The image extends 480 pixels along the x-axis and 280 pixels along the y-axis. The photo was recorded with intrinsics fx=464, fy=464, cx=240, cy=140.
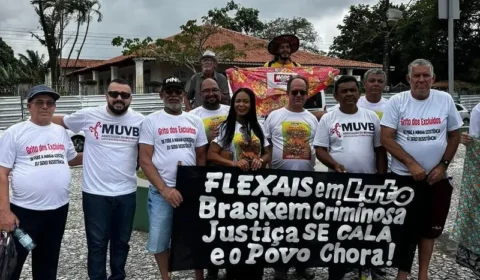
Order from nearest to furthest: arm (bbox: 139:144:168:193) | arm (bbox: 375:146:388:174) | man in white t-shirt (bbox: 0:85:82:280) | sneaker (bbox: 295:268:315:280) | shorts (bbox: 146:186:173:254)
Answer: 1. man in white t-shirt (bbox: 0:85:82:280)
2. arm (bbox: 139:144:168:193)
3. shorts (bbox: 146:186:173:254)
4. arm (bbox: 375:146:388:174)
5. sneaker (bbox: 295:268:315:280)

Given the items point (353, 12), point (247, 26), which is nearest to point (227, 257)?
point (247, 26)

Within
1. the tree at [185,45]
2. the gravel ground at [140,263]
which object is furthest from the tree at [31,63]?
the gravel ground at [140,263]

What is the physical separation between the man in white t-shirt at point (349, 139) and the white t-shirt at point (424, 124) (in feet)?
0.66

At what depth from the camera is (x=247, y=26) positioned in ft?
163

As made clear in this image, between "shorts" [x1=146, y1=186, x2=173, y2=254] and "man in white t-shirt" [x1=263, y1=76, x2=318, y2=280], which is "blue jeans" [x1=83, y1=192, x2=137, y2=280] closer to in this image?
"shorts" [x1=146, y1=186, x2=173, y2=254]

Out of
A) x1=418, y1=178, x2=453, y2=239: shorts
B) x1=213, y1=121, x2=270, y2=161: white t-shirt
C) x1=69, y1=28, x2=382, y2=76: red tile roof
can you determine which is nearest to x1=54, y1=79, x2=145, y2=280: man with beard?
x1=213, y1=121, x2=270, y2=161: white t-shirt

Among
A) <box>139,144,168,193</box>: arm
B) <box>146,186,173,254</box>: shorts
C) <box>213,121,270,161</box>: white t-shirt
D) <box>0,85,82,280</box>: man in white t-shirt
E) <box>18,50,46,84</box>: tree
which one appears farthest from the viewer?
<box>18,50,46,84</box>: tree

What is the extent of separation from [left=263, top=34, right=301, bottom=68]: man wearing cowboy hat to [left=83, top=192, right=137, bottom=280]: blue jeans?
277cm

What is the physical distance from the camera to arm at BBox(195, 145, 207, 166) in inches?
159

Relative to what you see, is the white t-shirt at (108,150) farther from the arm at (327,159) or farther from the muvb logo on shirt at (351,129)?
the muvb logo on shirt at (351,129)

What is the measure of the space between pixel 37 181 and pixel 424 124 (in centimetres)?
319

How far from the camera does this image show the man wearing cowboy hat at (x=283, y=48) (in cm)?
574

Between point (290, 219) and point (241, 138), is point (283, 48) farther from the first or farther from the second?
point (290, 219)

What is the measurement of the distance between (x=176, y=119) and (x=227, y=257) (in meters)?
1.28
